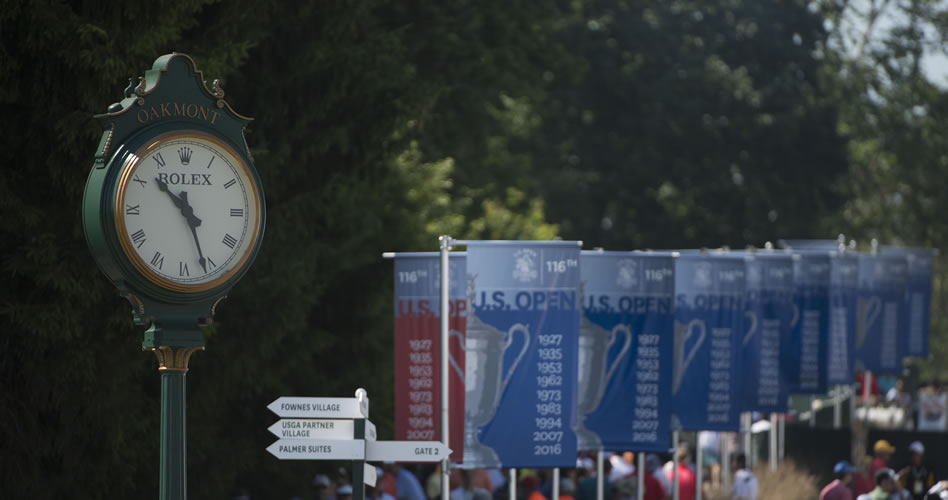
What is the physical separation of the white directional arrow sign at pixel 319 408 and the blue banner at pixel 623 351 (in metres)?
8.35

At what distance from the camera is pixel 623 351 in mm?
18391

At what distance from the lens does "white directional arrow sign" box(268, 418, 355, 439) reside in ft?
32.2

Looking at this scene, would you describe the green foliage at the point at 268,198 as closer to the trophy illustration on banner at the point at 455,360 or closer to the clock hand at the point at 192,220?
the trophy illustration on banner at the point at 455,360

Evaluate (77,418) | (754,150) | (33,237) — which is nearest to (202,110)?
(33,237)

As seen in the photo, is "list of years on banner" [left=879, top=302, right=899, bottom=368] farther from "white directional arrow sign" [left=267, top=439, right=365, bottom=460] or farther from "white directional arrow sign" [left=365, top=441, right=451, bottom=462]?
"white directional arrow sign" [left=267, top=439, right=365, bottom=460]

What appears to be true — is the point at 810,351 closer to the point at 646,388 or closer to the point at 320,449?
the point at 646,388

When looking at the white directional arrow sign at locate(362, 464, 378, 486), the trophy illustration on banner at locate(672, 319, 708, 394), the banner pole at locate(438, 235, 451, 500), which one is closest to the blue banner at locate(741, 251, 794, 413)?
the trophy illustration on banner at locate(672, 319, 708, 394)

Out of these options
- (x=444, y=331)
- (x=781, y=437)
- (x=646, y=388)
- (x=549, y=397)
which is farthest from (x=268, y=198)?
(x=781, y=437)

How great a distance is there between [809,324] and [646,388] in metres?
8.89

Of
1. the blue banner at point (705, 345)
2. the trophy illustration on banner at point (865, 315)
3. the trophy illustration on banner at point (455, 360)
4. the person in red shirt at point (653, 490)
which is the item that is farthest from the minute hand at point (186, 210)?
the trophy illustration on banner at point (865, 315)

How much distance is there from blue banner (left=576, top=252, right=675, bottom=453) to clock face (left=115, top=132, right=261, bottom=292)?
9.49 meters

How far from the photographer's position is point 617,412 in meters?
18.3

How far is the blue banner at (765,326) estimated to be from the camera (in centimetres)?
2348

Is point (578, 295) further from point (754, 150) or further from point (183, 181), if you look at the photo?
point (754, 150)
